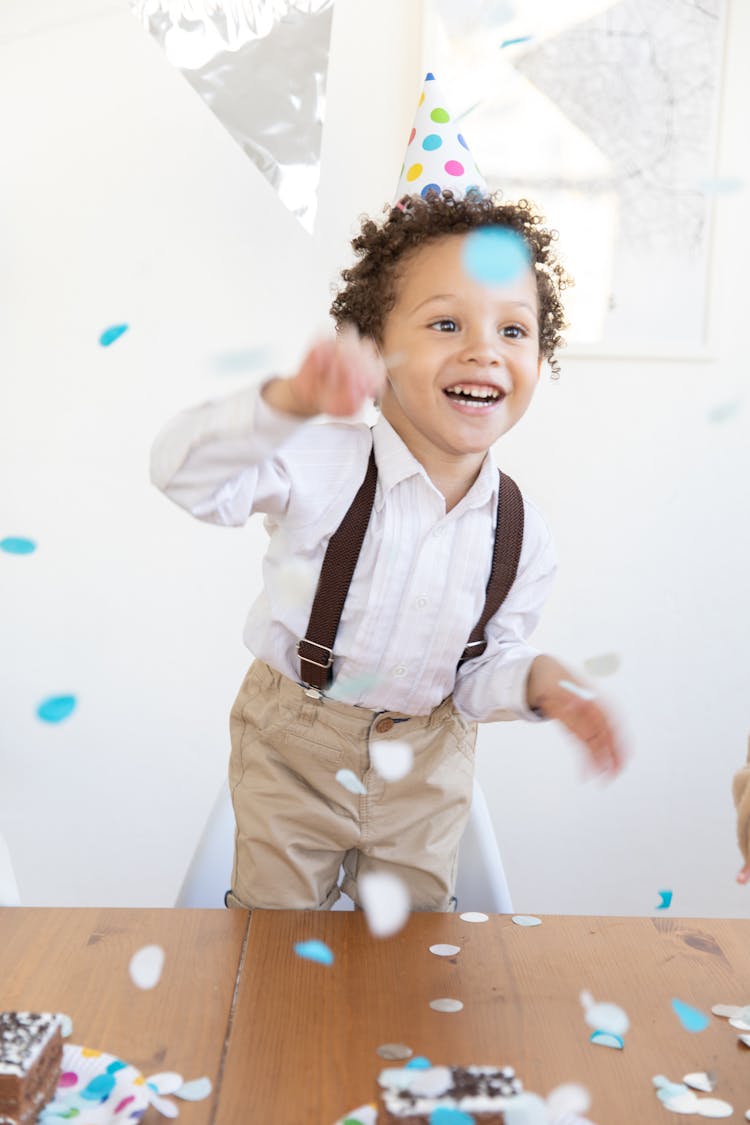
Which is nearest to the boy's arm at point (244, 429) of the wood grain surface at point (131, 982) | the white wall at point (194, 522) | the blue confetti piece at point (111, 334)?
the wood grain surface at point (131, 982)

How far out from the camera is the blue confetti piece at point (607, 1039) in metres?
0.84

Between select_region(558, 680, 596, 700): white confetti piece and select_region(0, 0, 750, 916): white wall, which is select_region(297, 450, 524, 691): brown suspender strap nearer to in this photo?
select_region(558, 680, 596, 700): white confetti piece

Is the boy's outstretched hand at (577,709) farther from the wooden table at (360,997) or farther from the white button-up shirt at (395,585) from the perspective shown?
the wooden table at (360,997)

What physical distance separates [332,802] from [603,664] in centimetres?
90

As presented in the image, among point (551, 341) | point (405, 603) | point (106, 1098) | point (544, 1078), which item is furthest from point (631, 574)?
point (106, 1098)

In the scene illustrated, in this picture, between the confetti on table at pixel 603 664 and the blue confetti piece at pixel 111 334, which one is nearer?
the blue confetti piece at pixel 111 334

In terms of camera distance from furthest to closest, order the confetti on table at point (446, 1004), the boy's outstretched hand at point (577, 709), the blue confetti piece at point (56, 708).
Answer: the blue confetti piece at point (56, 708)
the boy's outstretched hand at point (577, 709)
the confetti on table at point (446, 1004)

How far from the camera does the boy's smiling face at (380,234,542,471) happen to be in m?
1.12

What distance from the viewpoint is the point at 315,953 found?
96 cm

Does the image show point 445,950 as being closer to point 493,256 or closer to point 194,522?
point 493,256

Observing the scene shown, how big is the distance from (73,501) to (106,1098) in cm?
135

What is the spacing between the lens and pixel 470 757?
130cm

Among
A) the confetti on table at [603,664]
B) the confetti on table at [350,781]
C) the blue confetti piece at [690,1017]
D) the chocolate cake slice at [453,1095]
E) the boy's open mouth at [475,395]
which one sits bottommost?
the blue confetti piece at [690,1017]

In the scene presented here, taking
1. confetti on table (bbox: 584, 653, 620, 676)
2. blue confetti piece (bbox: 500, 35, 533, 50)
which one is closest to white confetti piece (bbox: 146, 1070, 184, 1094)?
confetti on table (bbox: 584, 653, 620, 676)
